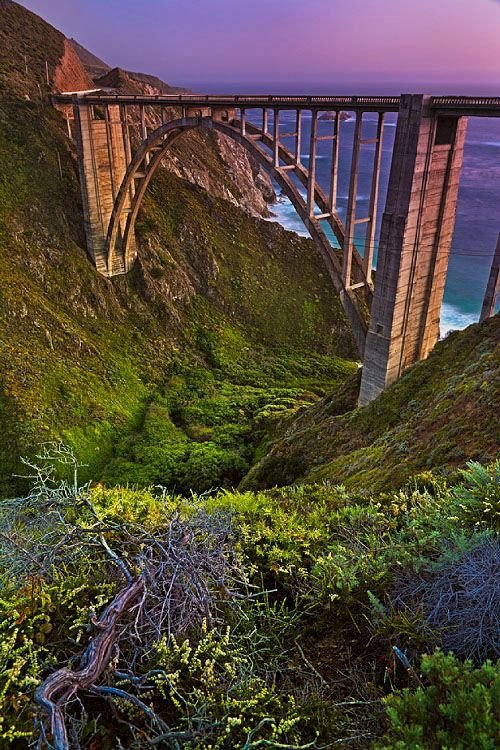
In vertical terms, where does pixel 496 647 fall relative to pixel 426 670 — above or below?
below

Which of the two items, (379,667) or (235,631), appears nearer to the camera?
(379,667)

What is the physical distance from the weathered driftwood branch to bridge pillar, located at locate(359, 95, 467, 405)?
13691mm

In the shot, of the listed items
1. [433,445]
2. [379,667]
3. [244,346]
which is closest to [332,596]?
[379,667]

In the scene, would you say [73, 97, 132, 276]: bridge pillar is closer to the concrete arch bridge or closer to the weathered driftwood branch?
the concrete arch bridge

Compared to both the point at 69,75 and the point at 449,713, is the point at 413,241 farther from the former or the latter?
the point at 69,75

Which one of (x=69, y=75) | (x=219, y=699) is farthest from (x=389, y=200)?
(x=69, y=75)

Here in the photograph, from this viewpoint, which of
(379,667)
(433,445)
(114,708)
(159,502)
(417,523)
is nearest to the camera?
(114,708)

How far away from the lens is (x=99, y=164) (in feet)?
85.9

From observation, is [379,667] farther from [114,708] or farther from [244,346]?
[244,346]

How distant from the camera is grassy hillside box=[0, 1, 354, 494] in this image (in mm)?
21516

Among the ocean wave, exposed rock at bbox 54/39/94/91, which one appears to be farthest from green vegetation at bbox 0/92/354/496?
the ocean wave

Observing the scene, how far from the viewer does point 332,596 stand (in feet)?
11.4

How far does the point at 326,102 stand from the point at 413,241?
5.16 m

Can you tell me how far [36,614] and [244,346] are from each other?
2790 cm
